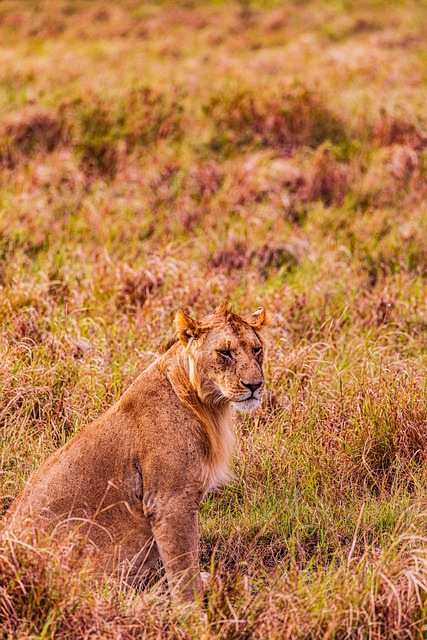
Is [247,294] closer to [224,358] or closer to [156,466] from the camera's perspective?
[224,358]

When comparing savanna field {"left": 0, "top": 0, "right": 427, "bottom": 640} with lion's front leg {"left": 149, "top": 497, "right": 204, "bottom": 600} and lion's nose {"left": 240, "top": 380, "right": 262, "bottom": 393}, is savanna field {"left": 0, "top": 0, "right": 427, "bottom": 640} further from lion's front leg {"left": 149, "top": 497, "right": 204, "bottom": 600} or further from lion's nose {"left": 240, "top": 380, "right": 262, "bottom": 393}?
lion's nose {"left": 240, "top": 380, "right": 262, "bottom": 393}

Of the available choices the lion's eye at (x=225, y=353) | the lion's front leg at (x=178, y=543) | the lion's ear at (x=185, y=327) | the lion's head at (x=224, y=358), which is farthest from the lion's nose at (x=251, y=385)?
the lion's front leg at (x=178, y=543)

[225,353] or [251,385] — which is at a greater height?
[225,353]

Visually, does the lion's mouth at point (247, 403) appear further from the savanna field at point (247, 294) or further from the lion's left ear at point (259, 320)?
the savanna field at point (247, 294)

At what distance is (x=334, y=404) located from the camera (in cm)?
539

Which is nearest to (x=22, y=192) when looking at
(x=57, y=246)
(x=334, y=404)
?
(x=57, y=246)

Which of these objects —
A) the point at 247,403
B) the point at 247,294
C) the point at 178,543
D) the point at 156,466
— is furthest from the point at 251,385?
the point at 247,294

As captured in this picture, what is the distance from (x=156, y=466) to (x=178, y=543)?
36cm

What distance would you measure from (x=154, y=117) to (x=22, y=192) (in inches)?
118

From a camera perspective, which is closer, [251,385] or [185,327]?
[251,385]

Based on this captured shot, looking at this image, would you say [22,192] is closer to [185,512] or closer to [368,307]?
[368,307]

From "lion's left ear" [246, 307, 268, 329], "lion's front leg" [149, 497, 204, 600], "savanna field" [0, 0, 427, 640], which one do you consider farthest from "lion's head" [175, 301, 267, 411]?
"savanna field" [0, 0, 427, 640]

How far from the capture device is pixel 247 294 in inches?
283

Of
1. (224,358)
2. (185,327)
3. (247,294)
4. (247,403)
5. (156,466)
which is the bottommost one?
(247,294)
